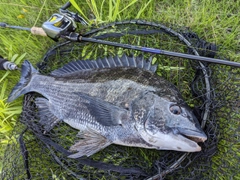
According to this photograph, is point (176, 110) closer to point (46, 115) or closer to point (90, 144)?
point (90, 144)

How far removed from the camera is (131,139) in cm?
239

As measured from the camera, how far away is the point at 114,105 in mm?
2389

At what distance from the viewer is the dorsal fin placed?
2646 mm

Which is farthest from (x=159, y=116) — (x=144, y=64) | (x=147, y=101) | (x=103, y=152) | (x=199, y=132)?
(x=103, y=152)

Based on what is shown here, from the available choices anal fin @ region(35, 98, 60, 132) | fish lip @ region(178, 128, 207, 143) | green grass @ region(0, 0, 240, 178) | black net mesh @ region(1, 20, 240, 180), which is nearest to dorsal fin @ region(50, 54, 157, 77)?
black net mesh @ region(1, 20, 240, 180)

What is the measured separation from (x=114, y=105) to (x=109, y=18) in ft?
4.16

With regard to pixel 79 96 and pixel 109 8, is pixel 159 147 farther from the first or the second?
pixel 109 8

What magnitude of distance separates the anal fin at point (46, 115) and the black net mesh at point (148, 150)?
76 mm

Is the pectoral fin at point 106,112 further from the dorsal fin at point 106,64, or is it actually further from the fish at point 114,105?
the dorsal fin at point 106,64

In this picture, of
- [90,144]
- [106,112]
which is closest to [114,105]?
[106,112]

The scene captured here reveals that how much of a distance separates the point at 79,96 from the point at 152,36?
1.02 metres

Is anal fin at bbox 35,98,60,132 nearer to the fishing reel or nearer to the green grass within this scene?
the green grass

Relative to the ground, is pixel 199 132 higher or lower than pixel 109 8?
lower

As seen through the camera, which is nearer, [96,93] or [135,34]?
[96,93]
